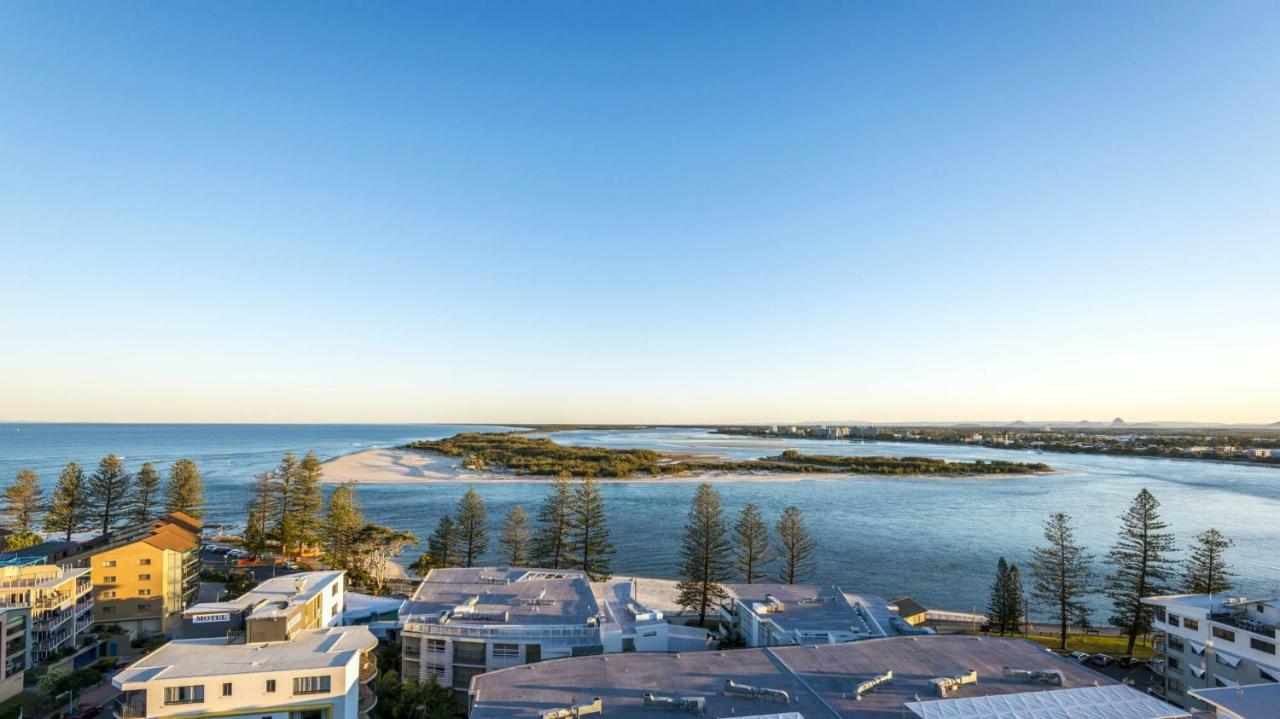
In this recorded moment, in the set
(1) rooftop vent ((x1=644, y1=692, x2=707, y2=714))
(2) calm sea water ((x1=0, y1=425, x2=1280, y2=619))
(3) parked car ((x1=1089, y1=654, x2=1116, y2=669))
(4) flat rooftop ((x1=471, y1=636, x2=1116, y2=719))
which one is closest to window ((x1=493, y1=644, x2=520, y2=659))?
(4) flat rooftop ((x1=471, y1=636, x2=1116, y2=719))

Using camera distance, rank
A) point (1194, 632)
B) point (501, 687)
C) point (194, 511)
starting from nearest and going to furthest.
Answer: point (501, 687) < point (1194, 632) < point (194, 511)

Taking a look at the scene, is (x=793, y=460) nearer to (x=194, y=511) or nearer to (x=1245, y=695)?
(x=194, y=511)

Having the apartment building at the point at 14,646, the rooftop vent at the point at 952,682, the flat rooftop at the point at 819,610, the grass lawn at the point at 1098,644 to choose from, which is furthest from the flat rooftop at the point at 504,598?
the grass lawn at the point at 1098,644

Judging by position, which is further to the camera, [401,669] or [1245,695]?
[401,669]

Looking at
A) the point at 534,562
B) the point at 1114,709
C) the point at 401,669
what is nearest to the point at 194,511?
the point at 534,562

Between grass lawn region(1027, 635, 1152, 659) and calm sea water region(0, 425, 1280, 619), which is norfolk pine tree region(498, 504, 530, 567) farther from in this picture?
grass lawn region(1027, 635, 1152, 659)

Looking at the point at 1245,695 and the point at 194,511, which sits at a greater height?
the point at 1245,695

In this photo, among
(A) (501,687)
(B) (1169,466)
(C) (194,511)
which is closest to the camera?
(A) (501,687)

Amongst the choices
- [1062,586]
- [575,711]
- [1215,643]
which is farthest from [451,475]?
[1215,643]
